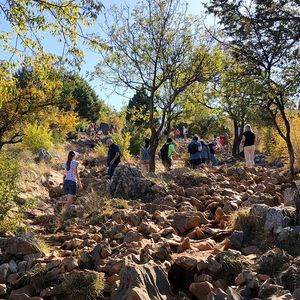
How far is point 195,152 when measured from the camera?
13578 mm

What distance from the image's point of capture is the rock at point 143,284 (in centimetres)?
392

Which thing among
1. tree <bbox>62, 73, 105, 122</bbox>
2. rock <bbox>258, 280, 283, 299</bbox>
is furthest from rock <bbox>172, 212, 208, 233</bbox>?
tree <bbox>62, 73, 105, 122</bbox>

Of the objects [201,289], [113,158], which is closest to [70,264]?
[201,289]

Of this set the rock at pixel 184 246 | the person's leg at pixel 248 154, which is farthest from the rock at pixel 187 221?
the person's leg at pixel 248 154

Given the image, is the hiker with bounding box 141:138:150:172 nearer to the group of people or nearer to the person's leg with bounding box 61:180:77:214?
the group of people

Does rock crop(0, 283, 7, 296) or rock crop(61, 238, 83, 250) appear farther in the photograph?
rock crop(61, 238, 83, 250)

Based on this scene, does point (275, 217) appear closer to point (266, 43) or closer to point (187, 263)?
point (187, 263)

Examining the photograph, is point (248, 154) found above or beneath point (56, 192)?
above

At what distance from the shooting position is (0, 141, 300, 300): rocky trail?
4157mm

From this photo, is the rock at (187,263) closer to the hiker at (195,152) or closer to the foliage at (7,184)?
the foliage at (7,184)

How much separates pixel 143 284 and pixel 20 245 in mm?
2419

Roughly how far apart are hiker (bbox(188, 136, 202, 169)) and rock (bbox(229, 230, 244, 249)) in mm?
7929

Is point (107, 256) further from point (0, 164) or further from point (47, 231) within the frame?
point (0, 164)

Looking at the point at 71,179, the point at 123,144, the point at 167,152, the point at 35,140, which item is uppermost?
the point at 35,140
